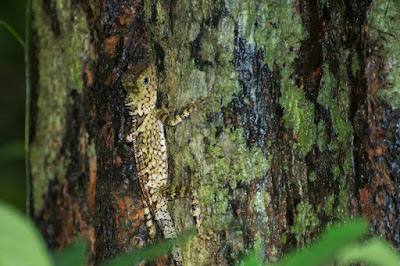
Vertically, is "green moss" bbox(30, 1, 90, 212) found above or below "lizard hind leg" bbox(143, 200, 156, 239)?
above

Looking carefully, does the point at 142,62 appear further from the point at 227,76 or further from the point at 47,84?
the point at 47,84

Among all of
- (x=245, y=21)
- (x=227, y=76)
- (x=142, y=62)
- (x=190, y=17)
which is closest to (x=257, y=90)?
(x=227, y=76)

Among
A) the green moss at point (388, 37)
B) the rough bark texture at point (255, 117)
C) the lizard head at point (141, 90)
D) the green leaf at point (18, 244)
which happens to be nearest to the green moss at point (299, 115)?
the rough bark texture at point (255, 117)

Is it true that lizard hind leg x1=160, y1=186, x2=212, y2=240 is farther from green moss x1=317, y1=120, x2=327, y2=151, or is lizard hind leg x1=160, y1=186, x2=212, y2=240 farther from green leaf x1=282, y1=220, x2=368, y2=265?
green leaf x1=282, y1=220, x2=368, y2=265

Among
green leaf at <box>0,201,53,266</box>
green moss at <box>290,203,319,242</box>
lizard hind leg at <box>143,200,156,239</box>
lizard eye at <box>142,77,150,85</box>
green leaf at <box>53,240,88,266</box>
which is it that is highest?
green leaf at <box>0,201,53,266</box>

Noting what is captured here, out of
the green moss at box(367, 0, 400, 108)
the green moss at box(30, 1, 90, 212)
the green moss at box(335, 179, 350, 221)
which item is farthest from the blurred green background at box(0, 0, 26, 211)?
the green moss at box(367, 0, 400, 108)

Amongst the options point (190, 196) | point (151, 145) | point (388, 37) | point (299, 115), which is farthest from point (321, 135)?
point (151, 145)
